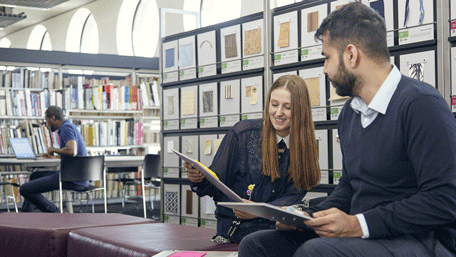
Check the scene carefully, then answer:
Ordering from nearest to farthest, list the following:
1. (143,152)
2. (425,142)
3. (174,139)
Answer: (425,142) → (174,139) → (143,152)

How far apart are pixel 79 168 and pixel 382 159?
424cm

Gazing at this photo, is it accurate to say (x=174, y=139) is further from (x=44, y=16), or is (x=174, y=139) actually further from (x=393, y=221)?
(x=44, y=16)

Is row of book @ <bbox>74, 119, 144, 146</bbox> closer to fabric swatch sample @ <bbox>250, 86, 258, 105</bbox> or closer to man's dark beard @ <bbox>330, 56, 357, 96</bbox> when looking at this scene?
fabric swatch sample @ <bbox>250, 86, 258, 105</bbox>

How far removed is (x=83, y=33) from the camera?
43.4ft

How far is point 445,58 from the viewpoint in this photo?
7.70ft

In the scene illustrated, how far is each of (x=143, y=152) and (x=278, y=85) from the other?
633 centimetres

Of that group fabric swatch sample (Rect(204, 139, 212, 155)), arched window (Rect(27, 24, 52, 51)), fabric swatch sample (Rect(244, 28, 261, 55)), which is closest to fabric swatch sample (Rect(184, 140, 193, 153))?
fabric swatch sample (Rect(204, 139, 212, 155))

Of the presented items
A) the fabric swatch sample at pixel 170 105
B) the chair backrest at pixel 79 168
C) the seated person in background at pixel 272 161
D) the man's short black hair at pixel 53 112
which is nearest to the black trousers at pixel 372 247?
the seated person in background at pixel 272 161

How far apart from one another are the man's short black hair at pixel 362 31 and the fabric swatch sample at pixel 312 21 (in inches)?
60.4

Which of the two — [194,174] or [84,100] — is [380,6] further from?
[84,100]

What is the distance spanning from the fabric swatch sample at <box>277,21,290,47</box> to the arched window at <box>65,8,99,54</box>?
10.6 metres

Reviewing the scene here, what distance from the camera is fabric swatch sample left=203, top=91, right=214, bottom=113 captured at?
3564 millimetres

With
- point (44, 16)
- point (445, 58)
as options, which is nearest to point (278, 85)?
point (445, 58)

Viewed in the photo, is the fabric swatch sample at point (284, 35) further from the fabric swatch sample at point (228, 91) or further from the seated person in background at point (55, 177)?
the seated person in background at point (55, 177)
